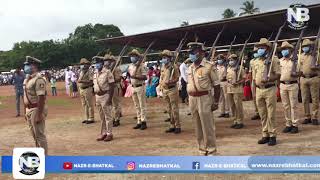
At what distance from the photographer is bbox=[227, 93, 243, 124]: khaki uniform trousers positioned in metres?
11.8

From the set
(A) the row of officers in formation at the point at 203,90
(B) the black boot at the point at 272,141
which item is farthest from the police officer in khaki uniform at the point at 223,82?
(B) the black boot at the point at 272,141

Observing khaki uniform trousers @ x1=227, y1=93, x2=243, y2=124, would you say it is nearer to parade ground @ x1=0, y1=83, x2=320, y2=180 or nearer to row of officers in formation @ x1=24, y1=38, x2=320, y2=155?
row of officers in formation @ x1=24, y1=38, x2=320, y2=155

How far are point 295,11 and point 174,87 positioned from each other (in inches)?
135

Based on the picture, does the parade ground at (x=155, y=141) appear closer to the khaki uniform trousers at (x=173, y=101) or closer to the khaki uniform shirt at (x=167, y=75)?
the khaki uniform trousers at (x=173, y=101)

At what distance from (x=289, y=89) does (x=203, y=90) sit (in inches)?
120

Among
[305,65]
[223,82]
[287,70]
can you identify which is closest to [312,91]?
[305,65]

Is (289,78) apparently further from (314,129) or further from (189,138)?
(189,138)

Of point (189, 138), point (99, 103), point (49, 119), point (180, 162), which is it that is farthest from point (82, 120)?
point (180, 162)

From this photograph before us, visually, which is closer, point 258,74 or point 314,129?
point 258,74

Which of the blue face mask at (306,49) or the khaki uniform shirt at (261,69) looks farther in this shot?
the blue face mask at (306,49)

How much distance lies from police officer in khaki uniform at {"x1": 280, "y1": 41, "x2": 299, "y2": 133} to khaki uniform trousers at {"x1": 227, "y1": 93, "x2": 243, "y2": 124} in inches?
55.2

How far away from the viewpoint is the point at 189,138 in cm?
1089

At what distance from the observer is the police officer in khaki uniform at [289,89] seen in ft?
34.4

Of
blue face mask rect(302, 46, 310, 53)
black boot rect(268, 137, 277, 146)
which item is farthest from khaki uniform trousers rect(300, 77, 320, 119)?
black boot rect(268, 137, 277, 146)
